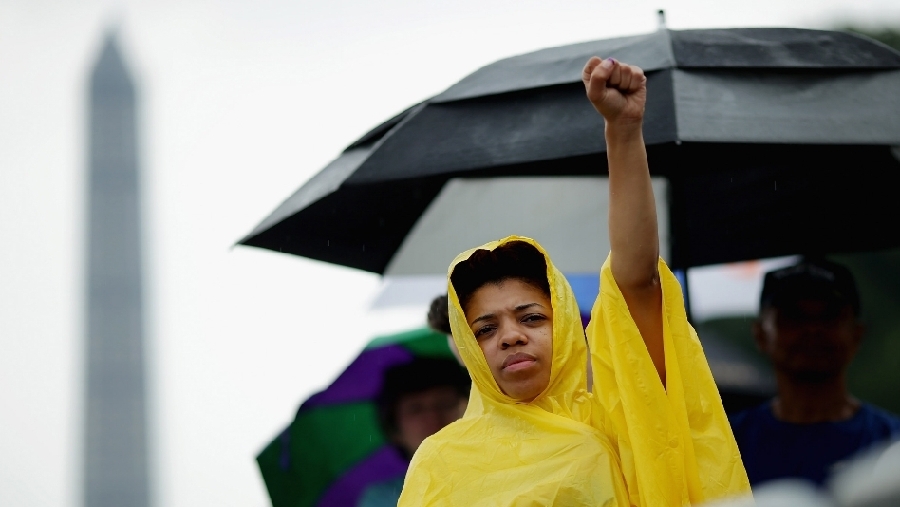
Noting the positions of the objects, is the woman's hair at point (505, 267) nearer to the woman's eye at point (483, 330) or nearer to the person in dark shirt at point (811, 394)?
the woman's eye at point (483, 330)

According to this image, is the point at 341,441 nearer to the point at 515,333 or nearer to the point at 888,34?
the point at 515,333

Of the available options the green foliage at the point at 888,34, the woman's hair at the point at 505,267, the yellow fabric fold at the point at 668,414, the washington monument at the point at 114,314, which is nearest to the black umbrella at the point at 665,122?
the woman's hair at the point at 505,267

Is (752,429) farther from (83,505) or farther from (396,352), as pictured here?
(83,505)

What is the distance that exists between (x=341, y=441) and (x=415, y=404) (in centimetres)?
51

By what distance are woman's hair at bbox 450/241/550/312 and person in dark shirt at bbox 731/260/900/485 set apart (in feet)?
4.76

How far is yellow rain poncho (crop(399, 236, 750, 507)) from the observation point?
7.43ft

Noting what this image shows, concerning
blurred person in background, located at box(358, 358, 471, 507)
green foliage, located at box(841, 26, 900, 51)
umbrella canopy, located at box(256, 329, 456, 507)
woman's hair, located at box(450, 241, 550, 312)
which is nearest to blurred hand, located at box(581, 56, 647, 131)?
woman's hair, located at box(450, 241, 550, 312)

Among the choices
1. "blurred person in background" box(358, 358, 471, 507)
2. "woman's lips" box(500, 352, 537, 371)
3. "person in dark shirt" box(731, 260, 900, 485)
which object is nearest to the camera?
"woman's lips" box(500, 352, 537, 371)

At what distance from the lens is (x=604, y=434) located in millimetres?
2416

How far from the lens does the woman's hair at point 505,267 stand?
8.50ft

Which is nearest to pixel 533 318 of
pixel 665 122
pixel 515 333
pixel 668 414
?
pixel 515 333

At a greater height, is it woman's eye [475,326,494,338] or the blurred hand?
the blurred hand

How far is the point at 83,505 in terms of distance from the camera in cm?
5153

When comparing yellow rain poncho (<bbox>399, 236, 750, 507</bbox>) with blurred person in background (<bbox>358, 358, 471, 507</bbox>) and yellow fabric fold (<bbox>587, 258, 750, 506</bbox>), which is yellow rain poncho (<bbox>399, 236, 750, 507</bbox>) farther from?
blurred person in background (<bbox>358, 358, 471, 507</bbox>)
